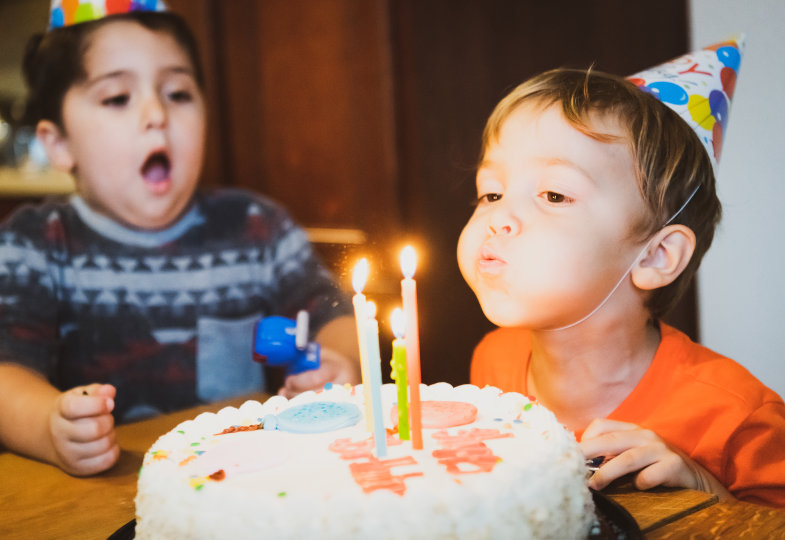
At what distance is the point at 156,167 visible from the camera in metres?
1.44

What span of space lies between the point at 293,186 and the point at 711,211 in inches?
50.6

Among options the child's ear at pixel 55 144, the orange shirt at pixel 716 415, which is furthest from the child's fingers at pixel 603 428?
the child's ear at pixel 55 144

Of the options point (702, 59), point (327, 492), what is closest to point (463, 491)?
point (327, 492)

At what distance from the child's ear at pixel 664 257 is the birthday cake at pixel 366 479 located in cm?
27

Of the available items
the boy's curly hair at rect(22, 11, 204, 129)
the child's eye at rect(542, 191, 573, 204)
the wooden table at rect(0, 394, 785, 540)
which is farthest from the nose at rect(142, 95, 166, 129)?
the child's eye at rect(542, 191, 573, 204)

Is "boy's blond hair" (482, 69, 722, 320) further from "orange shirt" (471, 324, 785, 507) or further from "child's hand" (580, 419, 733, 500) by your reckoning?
"child's hand" (580, 419, 733, 500)

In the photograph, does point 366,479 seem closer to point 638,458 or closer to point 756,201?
point 638,458

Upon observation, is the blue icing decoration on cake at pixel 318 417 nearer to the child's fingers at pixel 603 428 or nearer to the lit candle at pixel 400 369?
the lit candle at pixel 400 369

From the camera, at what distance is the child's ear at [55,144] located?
144 cm

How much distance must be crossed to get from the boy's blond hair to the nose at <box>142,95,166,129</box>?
635mm

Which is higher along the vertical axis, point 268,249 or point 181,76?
point 181,76

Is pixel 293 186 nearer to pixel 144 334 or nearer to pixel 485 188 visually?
pixel 144 334

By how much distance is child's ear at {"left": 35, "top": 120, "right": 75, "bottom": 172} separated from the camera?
144cm

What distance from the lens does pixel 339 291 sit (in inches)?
57.9
